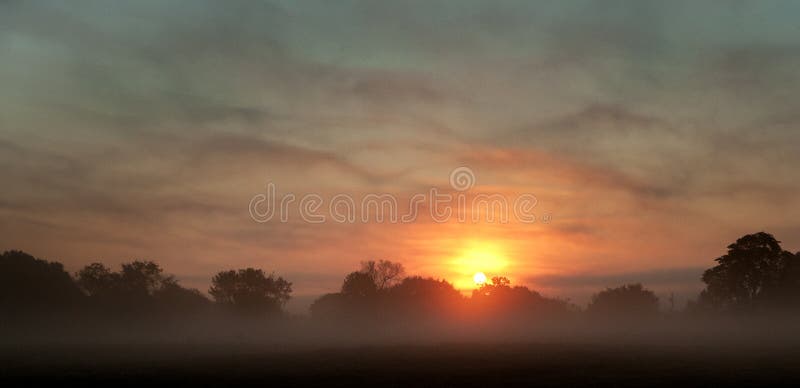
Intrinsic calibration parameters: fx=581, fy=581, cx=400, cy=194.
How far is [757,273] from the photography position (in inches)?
4515

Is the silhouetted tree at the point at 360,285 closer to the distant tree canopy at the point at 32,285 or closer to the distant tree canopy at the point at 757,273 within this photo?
the distant tree canopy at the point at 32,285

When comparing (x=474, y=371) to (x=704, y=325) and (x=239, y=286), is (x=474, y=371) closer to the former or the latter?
(x=704, y=325)

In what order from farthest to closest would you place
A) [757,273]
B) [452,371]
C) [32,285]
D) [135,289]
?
[135,289] < [32,285] < [757,273] < [452,371]

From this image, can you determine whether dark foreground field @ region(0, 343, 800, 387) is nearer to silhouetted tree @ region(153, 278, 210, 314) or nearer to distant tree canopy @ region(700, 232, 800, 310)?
distant tree canopy @ region(700, 232, 800, 310)

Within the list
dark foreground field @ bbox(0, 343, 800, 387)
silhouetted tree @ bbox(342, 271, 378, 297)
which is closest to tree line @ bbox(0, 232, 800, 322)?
silhouetted tree @ bbox(342, 271, 378, 297)

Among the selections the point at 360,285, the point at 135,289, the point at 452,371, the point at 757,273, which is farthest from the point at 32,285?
the point at 757,273

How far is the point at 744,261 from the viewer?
4500 inches

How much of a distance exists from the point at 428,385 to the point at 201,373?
829 inches

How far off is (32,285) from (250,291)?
2345 inches

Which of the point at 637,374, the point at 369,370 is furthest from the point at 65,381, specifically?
the point at 637,374

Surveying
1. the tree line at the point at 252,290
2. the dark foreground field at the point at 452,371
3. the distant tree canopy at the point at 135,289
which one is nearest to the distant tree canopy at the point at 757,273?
the tree line at the point at 252,290

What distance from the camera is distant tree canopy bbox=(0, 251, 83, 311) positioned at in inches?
4921

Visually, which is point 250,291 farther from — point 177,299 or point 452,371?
point 452,371

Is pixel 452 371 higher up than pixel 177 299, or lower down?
lower down
